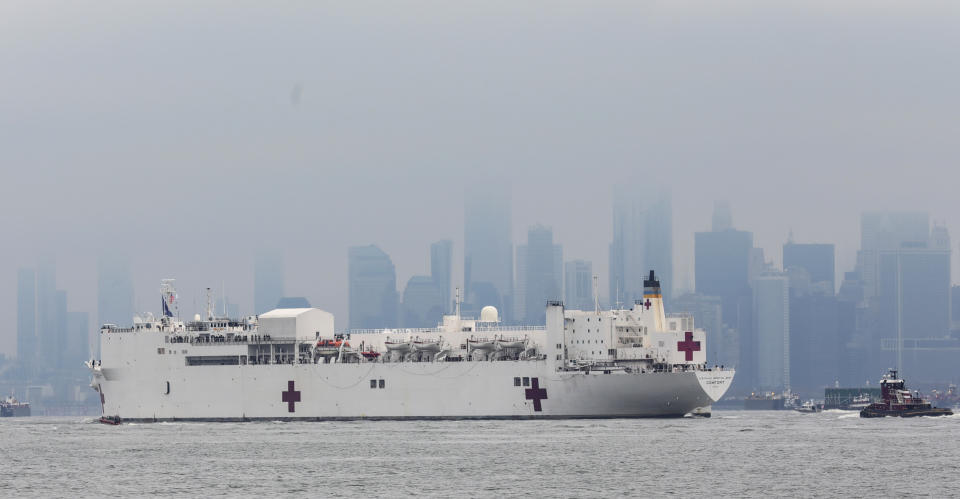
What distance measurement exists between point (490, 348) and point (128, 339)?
15562 mm

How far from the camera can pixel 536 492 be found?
3416 centimetres

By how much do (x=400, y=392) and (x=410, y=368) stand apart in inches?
41.6

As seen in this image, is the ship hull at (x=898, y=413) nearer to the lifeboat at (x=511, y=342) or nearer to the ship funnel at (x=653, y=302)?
the ship funnel at (x=653, y=302)

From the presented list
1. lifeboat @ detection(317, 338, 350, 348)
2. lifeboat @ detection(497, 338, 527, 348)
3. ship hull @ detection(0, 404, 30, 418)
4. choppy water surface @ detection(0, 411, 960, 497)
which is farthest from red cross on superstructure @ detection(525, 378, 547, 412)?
ship hull @ detection(0, 404, 30, 418)

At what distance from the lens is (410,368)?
193 ft

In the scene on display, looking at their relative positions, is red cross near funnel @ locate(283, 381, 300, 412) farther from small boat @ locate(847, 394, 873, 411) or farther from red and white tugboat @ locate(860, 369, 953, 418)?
small boat @ locate(847, 394, 873, 411)

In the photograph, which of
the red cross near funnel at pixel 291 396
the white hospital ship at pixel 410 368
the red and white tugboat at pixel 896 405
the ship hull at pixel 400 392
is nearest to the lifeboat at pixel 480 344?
the white hospital ship at pixel 410 368

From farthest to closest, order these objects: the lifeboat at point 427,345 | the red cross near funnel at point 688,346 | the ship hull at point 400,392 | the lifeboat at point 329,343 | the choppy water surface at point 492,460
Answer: the lifeboat at point 329,343 → the lifeboat at point 427,345 → the red cross near funnel at point 688,346 → the ship hull at point 400,392 → the choppy water surface at point 492,460

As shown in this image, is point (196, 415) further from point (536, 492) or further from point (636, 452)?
point (536, 492)

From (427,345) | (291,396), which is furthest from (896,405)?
(291,396)

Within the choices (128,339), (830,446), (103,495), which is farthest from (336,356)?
(103,495)

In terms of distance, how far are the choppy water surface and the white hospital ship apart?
1129mm

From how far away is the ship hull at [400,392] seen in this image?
183ft

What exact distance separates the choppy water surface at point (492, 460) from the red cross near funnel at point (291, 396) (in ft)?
5.64
